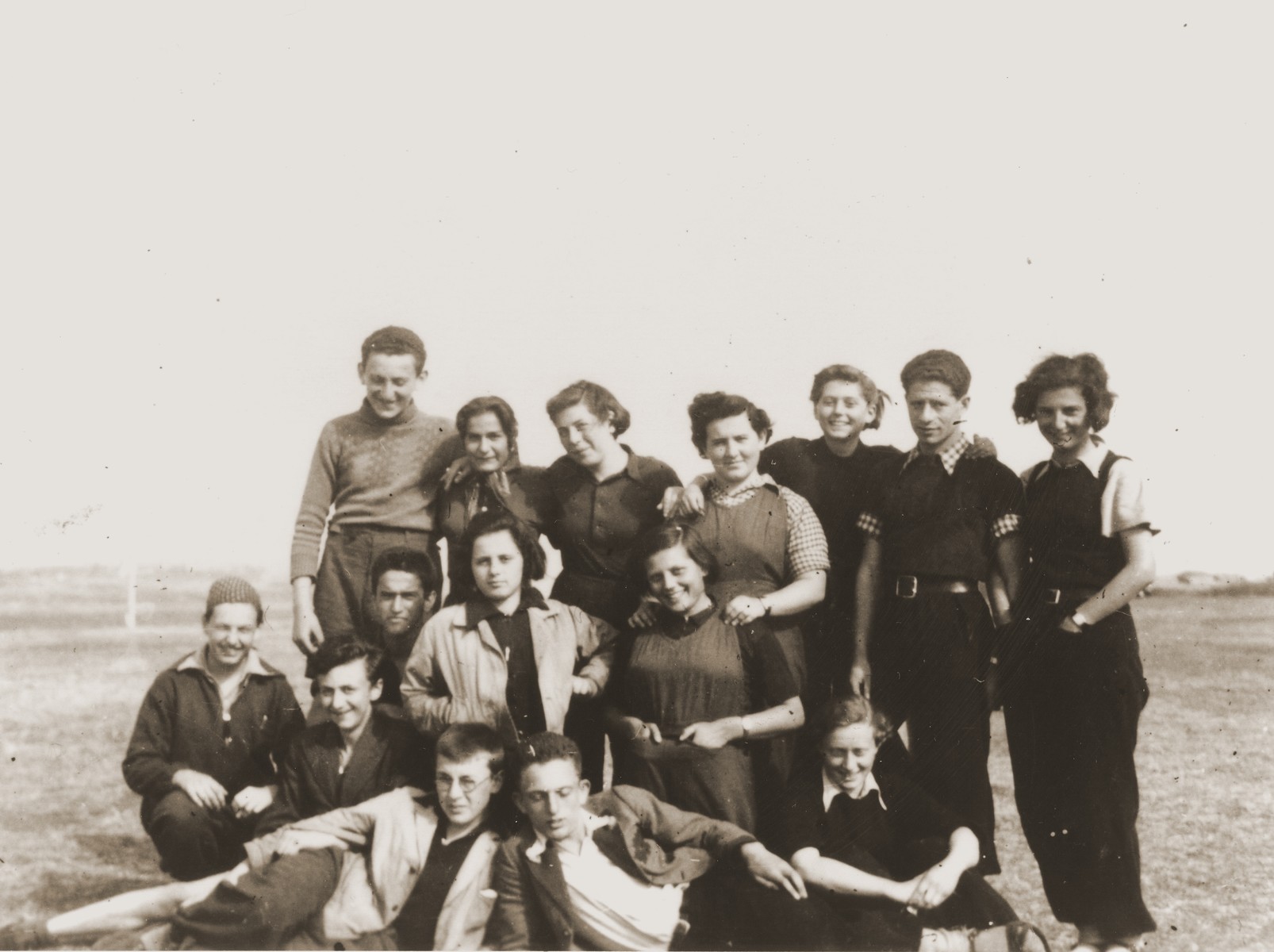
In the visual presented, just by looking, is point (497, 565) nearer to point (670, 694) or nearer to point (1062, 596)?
point (670, 694)

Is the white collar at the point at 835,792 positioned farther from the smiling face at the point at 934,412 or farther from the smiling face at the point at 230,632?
the smiling face at the point at 230,632

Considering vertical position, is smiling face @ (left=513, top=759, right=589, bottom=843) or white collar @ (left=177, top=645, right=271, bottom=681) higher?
white collar @ (left=177, top=645, right=271, bottom=681)

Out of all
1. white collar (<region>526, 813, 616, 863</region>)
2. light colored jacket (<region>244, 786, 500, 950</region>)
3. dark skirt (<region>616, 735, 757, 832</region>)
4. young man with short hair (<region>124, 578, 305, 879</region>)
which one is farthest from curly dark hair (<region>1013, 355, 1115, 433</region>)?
young man with short hair (<region>124, 578, 305, 879</region>)

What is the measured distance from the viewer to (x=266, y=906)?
2.99 m

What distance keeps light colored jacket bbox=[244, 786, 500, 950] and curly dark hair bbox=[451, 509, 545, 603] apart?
0.63 meters

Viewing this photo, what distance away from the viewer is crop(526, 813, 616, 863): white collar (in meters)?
2.98

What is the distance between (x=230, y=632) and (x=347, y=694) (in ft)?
1.56

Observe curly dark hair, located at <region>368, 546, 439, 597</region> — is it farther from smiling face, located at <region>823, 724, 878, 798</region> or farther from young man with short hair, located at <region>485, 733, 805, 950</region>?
smiling face, located at <region>823, 724, 878, 798</region>

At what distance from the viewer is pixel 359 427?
11.8ft

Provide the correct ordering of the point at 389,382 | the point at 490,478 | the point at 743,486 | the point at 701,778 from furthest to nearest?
the point at 389,382
the point at 490,478
the point at 743,486
the point at 701,778

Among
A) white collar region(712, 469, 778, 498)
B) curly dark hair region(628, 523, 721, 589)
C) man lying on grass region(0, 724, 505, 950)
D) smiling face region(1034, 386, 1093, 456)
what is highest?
smiling face region(1034, 386, 1093, 456)

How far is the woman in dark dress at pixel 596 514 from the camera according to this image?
3324mm

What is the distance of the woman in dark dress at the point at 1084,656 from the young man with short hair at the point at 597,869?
0.97m

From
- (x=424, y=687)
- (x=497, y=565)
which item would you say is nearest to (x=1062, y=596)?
(x=497, y=565)
